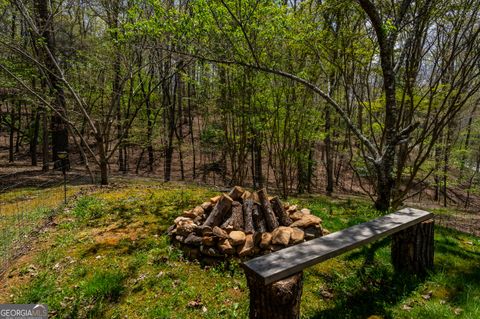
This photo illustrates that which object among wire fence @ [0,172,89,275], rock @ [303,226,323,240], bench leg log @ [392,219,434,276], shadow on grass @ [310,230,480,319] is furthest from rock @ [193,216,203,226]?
bench leg log @ [392,219,434,276]

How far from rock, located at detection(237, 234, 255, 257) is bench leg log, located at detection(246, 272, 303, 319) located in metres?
1.28

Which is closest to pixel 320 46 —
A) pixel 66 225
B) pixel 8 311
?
pixel 66 225

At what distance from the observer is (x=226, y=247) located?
11.5ft

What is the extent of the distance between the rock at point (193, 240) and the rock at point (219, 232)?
0.77ft

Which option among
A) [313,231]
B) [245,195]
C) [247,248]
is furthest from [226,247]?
[313,231]

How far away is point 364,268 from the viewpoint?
11.0ft

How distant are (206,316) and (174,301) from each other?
17.5 inches

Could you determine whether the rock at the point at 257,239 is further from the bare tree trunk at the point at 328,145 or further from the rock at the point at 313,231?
the bare tree trunk at the point at 328,145

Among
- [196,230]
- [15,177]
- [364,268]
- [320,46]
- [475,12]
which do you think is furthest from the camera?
[15,177]

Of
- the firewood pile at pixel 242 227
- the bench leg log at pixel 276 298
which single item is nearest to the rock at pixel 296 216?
the firewood pile at pixel 242 227

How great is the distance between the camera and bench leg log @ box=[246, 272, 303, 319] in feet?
6.83

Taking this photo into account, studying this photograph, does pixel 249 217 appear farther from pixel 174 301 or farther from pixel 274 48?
pixel 274 48

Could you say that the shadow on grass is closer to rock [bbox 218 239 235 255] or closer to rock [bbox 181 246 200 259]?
rock [bbox 218 239 235 255]

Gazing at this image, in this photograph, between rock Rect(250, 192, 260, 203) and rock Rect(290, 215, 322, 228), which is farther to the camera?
rock Rect(250, 192, 260, 203)
